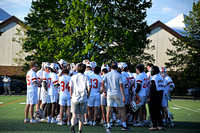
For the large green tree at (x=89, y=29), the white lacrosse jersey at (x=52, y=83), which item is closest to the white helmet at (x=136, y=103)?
the white lacrosse jersey at (x=52, y=83)

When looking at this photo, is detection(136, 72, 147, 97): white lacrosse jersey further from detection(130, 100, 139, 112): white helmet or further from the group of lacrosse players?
detection(130, 100, 139, 112): white helmet

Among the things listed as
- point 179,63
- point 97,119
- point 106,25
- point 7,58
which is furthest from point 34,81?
point 7,58

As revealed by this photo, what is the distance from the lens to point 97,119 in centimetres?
1133

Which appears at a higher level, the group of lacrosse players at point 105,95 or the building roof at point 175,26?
the building roof at point 175,26

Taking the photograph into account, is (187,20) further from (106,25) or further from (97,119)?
(97,119)

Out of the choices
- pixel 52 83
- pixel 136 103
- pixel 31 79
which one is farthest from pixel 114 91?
pixel 31 79

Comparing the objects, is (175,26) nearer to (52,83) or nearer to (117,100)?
(52,83)

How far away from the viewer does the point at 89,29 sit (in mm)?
27094

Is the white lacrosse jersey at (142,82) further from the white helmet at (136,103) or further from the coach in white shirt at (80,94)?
the coach in white shirt at (80,94)

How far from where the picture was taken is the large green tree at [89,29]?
89.5ft

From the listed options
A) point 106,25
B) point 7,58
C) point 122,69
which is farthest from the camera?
point 7,58

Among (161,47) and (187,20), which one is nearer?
(187,20)

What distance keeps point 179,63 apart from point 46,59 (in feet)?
63.7

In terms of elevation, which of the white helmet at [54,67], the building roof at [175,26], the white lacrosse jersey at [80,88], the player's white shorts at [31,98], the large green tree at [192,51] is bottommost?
the player's white shorts at [31,98]
